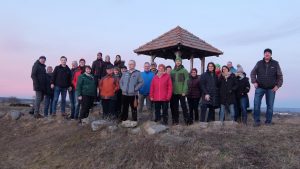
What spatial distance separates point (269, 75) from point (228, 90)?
42.9 inches

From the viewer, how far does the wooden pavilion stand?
13969 millimetres

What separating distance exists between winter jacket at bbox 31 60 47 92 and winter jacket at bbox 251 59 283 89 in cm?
645

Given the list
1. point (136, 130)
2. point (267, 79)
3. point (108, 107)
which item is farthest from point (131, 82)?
point (267, 79)

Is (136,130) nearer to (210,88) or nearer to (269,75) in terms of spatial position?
(210,88)

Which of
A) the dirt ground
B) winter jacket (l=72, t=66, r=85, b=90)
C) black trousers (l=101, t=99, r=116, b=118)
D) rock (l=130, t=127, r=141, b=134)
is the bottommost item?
the dirt ground

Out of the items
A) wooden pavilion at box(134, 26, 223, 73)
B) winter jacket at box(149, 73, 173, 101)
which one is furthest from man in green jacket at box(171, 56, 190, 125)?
wooden pavilion at box(134, 26, 223, 73)

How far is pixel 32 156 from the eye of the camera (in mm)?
8242

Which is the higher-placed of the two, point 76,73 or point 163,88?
point 76,73

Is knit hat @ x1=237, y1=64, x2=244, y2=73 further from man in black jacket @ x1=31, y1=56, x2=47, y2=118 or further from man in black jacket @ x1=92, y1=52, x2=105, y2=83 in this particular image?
man in black jacket @ x1=31, y1=56, x2=47, y2=118

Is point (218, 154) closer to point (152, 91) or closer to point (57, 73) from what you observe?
point (152, 91)

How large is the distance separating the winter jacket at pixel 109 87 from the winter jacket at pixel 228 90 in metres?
2.82

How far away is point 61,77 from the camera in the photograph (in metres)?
10.5

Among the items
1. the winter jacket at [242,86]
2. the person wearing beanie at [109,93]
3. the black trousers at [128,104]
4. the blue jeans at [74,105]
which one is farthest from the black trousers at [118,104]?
the winter jacket at [242,86]

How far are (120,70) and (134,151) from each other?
3.73 m
